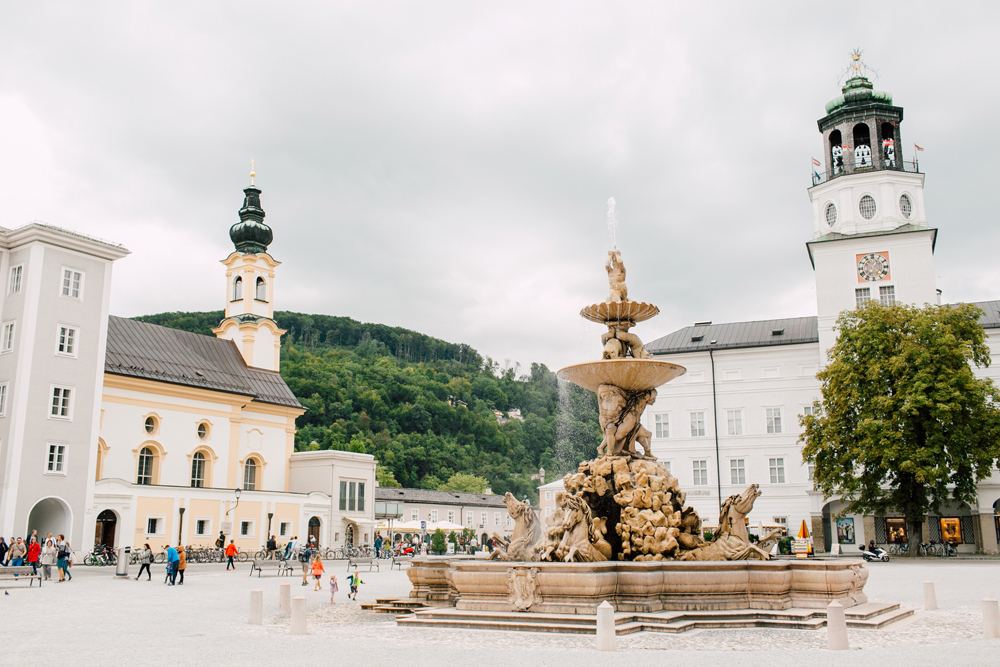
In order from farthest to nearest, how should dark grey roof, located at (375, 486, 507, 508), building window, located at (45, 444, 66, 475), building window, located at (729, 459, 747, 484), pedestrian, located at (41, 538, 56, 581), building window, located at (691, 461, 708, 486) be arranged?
dark grey roof, located at (375, 486, 507, 508), building window, located at (691, 461, 708, 486), building window, located at (729, 459, 747, 484), building window, located at (45, 444, 66, 475), pedestrian, located at (41, 538, 56, 581)

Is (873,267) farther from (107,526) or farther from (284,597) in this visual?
(107,526)

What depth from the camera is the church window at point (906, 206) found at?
46.4 metres

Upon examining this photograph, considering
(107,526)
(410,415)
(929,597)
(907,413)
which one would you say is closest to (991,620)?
(929,597)

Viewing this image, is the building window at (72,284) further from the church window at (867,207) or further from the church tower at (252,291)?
the church window at (867,207)

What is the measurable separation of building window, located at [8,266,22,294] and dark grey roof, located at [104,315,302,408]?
7.67 meters

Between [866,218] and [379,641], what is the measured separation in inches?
1719

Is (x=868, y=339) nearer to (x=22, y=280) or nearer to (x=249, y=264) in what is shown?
(x=22, y=280)

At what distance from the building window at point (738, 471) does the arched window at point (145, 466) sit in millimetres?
31719

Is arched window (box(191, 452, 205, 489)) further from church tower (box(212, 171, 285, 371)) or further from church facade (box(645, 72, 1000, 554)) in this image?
church facade (box(645, 72, 1000, 554))

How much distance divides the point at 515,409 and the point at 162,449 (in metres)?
71.9

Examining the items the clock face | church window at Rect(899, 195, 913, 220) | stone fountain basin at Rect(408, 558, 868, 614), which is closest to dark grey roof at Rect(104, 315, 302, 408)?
the clock face

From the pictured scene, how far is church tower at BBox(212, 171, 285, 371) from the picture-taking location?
55875 millimetres

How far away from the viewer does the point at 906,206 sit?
153 feet

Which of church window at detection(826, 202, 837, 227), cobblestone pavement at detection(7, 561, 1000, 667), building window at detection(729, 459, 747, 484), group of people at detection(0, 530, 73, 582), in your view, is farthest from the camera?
church window at detection(826, 202, 837, 227)
